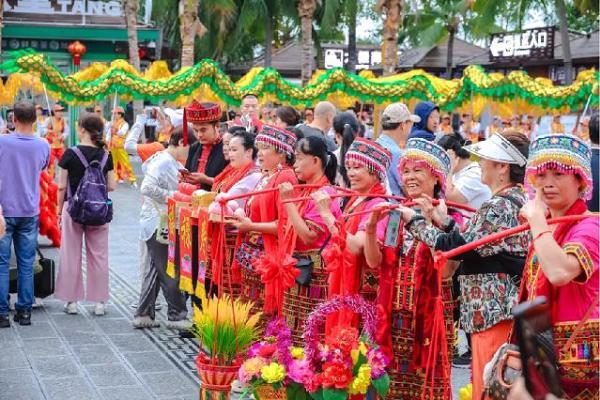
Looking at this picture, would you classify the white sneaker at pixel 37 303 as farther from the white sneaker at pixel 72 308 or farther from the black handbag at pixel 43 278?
the white sneaker at pixel 72 308

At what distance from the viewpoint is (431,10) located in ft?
145

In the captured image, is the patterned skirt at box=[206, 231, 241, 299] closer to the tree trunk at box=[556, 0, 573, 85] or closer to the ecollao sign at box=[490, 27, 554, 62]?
the tree trunk at box=[556, 0, 573, 85]

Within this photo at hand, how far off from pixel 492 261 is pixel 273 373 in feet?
4.45

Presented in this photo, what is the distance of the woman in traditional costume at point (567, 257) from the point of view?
3406 millimetres

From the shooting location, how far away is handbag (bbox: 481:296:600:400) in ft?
11.3

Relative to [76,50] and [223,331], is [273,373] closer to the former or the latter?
[223,331]

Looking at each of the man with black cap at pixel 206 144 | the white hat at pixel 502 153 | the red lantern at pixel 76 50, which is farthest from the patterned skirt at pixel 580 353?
the red lantern at pixel 76 50

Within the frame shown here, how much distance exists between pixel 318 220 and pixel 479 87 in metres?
11.8

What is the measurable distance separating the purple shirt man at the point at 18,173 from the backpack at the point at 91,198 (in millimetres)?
360

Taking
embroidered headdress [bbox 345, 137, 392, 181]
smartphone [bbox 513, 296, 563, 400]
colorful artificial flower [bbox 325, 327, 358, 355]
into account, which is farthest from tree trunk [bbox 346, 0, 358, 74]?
smartphone [bbox 513, 296, 563, 400]

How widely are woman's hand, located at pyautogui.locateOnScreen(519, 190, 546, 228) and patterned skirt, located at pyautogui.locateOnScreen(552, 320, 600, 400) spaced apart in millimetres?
408

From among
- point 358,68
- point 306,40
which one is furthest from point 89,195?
point 358,68

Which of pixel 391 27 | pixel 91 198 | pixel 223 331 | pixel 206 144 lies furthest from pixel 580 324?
pixel 391 27

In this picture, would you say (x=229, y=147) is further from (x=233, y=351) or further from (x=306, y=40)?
(x=306, y=40)
